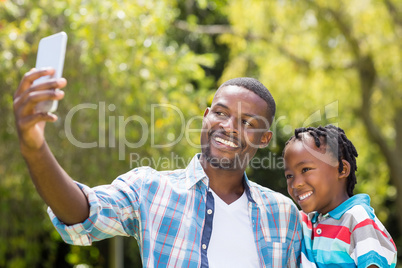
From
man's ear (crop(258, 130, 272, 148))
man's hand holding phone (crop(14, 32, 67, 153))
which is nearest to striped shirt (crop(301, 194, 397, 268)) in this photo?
man's ear (crop(258, 130, 272, 148))

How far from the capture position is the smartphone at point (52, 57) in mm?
1389

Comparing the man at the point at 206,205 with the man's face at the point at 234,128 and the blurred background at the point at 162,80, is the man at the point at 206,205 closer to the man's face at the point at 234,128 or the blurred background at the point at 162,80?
the man's face at the point at 234,128

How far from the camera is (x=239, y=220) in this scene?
82.9 inches

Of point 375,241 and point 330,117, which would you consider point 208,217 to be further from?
point 330,117

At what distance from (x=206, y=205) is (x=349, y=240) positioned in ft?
2.04

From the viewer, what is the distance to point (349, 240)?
2119 millimetres

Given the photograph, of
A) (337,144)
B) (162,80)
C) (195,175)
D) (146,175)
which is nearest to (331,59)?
(162,80)

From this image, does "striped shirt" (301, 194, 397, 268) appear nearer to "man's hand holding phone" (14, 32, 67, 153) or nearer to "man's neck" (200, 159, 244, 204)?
"man's neck" (200, 159, 244, 204)

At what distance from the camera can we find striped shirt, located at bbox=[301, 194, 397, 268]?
6.60 ft

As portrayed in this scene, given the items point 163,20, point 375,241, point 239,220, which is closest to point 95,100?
point 163,20

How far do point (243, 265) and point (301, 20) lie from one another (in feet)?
21.5

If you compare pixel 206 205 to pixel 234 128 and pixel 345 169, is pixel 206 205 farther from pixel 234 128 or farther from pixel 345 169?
pixel 345 169

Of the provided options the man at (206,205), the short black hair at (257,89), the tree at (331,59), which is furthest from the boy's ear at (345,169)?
the tree at (331,59)

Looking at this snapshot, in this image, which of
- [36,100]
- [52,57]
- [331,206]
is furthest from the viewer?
[331,206]
